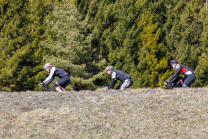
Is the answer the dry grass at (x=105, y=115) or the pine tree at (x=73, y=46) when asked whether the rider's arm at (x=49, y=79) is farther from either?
the pine tree at (x=73, y=46)

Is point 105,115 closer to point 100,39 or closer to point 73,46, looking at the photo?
point 73,46

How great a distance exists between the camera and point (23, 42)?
133 ft

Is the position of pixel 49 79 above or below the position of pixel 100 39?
above

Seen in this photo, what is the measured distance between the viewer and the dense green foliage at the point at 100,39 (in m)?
34.0

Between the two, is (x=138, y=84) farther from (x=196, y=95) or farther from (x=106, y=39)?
(x=196, y=95)

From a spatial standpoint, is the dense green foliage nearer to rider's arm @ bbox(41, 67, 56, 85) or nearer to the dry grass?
rider's arm @ bbox(41, 67, 56, 85)

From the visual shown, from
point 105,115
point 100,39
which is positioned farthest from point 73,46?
point 105,115

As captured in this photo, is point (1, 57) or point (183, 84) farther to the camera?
point (1, 57)

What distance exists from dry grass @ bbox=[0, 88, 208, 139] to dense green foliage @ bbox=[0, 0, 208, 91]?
21109 millimetres

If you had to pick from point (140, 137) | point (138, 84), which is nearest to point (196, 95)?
point (140, 137)

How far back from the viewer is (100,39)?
1578 inches

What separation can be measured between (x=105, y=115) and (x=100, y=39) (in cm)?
3057

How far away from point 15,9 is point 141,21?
19.0m

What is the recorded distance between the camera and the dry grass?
28.6ft
